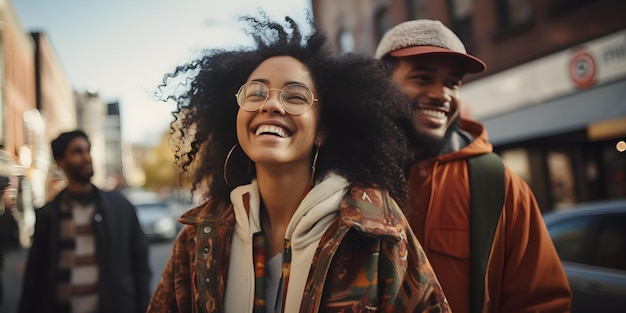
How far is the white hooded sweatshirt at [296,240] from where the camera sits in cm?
164

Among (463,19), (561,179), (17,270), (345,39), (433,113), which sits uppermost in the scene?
(345,39)

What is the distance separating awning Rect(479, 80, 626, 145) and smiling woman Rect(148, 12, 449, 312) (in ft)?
25.3

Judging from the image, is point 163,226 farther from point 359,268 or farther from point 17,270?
point 359,268

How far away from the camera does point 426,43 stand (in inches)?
82.4

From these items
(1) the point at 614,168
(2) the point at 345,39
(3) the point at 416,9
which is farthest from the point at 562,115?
(2) the point at 345,39

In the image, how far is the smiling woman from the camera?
1.58 metres

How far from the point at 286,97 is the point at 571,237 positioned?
→ 3497mm

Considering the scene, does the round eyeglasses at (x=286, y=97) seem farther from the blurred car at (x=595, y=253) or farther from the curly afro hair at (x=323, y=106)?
the blurred car at (x=595, y=253)

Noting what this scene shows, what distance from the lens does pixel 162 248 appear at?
50.8 feet

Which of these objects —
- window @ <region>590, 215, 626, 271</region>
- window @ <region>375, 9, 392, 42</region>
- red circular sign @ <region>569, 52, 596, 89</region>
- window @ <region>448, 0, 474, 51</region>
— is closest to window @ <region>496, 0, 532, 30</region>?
window @ <region>448, 0, 474, 51</region>

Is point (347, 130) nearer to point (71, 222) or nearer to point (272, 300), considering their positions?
point (272, 300)

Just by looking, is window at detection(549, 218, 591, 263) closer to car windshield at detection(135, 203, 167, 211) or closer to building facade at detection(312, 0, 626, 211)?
building facade at detection(312, 0, 626, 211)

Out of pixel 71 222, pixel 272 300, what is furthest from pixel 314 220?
pixel 71 222

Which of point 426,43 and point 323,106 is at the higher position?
point 426,43
